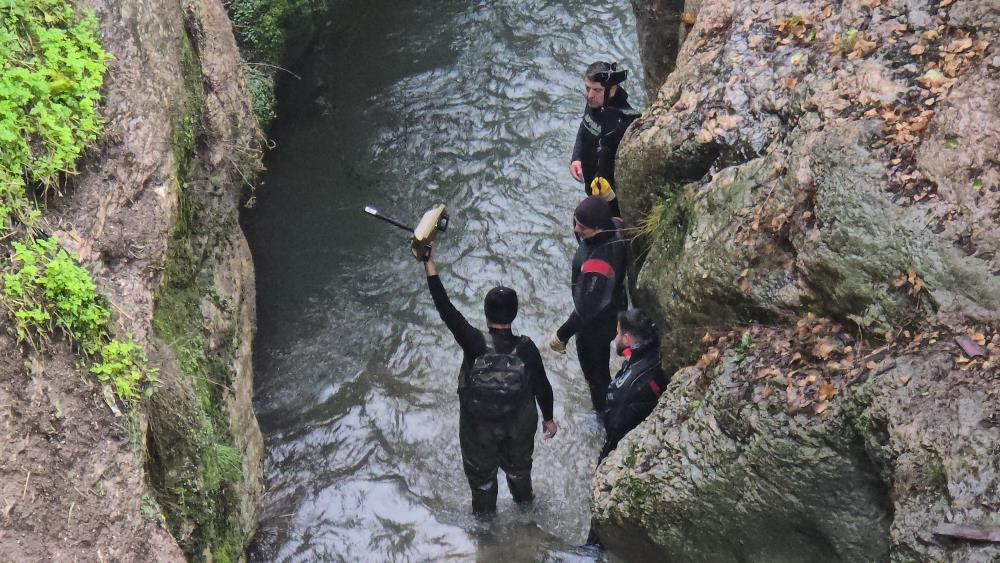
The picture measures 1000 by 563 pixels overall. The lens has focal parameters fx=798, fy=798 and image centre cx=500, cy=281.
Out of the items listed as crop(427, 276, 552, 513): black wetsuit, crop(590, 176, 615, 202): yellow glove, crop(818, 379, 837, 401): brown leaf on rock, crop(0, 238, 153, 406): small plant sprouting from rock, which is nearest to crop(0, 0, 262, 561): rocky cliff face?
crop(0, 238, 153, 406): small plant sprouting from rock

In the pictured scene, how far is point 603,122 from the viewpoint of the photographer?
7.67 meters

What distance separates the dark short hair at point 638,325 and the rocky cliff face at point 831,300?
0.13 meters

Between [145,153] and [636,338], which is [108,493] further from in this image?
[636,338]

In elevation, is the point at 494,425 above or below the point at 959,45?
below

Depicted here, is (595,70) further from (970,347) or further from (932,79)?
(970,347)

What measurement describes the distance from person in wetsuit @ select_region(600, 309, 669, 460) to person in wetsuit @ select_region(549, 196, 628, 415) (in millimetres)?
529

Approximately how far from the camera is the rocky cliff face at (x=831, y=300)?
12.3 ft

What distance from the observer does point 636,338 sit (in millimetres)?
5664

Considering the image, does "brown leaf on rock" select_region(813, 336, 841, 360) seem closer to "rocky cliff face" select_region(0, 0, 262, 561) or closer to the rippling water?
the rippling water

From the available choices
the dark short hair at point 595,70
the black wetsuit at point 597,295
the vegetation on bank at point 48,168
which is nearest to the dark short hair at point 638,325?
the black wetsuit at point 597,295

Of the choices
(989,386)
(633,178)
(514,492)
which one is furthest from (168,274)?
(989,386)

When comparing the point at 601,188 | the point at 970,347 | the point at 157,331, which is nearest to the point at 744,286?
the point at 970,347

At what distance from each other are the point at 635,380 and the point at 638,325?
0.41 m

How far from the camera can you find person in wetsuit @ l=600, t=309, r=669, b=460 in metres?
5.67
